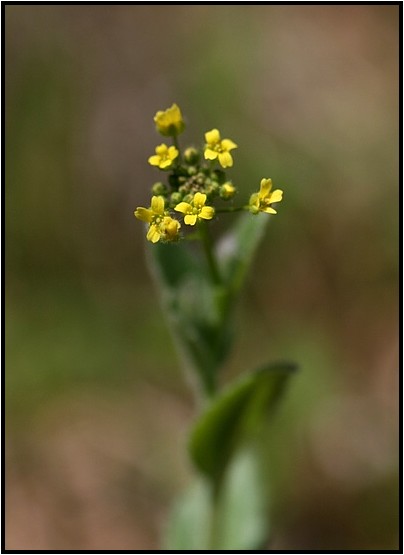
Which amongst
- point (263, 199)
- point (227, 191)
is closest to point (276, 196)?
point (263, 199)

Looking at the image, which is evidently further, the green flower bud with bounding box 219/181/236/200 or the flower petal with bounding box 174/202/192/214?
the green flower bud with bounding box 219/181/236/200

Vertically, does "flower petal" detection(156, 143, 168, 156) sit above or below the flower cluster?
above

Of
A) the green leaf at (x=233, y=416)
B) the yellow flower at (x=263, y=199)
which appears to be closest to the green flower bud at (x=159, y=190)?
the yellow flower at (x=263, y=199)

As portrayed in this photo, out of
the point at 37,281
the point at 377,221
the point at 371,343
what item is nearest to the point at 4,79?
the point at 37,281

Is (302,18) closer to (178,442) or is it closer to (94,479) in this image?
(178,442)

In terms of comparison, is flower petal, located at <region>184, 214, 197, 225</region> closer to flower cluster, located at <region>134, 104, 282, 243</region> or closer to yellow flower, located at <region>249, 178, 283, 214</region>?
flower cluster, located at <region>134, 104, 282, 243</region>

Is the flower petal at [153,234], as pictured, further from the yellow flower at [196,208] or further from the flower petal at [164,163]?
the flower petal at [164,163]

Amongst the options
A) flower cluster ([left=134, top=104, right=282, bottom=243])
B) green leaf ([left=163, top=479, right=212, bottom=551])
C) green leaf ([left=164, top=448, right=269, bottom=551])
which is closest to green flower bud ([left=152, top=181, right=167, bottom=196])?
flower cluster ([left=134, top=104, right=282, bottom=243])
